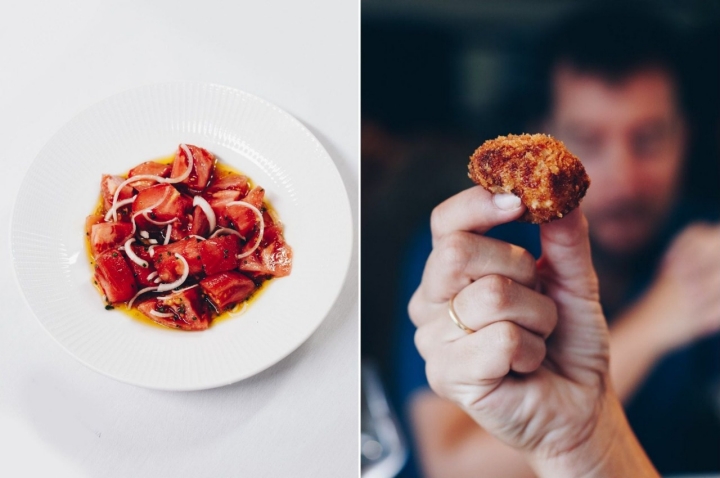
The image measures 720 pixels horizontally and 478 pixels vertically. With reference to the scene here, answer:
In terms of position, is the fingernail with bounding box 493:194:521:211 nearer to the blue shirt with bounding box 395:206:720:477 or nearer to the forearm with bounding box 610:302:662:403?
the blue shirt with bounding box 395:206:720:477

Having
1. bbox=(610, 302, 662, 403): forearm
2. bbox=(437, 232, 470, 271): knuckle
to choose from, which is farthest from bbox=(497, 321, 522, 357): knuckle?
bbox=(610, 302, 662, 403): forearm

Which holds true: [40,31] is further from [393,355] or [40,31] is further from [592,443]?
[592,443]

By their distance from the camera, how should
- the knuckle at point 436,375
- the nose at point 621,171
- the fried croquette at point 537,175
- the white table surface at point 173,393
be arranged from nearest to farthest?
the fried croquette at point 537,175, the knuckle at point 436,375, the white table surface at point 173,393, the nose at point 621,171

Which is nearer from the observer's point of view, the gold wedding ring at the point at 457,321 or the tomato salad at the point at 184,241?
the gold wedding ring at the point at 457,321

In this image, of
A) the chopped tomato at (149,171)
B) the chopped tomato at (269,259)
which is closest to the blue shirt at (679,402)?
the chopped tomato at (269,259)

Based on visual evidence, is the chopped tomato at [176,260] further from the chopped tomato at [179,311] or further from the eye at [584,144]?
the eye at [584,144]

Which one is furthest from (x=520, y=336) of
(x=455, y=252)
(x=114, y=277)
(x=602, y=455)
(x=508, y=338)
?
(x=114, y=277)

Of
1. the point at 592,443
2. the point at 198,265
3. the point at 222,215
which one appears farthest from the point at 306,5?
the point at 592,443

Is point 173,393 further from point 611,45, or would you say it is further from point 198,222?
point 611,45
